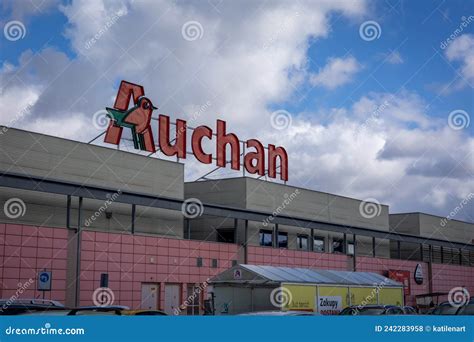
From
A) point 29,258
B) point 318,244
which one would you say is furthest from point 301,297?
point 318,244

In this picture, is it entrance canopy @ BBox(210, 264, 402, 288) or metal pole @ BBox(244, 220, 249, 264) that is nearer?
entrance canopy @ BBox(210, 264, 402, 288)

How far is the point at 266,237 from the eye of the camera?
41.8 meters

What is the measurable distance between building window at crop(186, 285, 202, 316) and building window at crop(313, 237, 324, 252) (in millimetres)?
13442

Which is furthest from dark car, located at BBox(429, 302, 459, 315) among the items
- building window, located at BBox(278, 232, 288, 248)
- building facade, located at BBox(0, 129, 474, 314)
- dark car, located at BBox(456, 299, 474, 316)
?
building window, located at BBox(278, 232, 288, 248)

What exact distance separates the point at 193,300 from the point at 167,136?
353 inches

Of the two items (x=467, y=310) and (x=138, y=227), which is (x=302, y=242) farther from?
(x=467, y=310)

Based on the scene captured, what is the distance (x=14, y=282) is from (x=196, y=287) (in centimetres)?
1046

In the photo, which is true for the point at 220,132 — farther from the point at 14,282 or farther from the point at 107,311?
the point at 107,311

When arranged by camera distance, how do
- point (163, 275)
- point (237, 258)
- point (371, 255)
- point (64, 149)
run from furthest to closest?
point (371, 255), point (237, 258), point (163, 275), point (64, 149)

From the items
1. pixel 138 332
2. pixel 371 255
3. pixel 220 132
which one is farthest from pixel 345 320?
pixel 371 255

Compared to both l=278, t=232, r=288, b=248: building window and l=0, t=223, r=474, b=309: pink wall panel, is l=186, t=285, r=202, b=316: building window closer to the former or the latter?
l=0, t=223, r=474, b=309: pink wall panel

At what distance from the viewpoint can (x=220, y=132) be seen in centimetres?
4047

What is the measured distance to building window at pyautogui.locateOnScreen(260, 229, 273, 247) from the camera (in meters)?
41.3

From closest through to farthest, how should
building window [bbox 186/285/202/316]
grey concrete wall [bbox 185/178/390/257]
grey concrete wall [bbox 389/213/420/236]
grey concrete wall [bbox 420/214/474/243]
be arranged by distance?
building window [bbox 186/285/202/316] < grey concrete wall [bbox 185/178/390/257] < grey concrete wall [bbox 389/213/420/236] < grey concrete wall [bbox 420/214/474/243]
